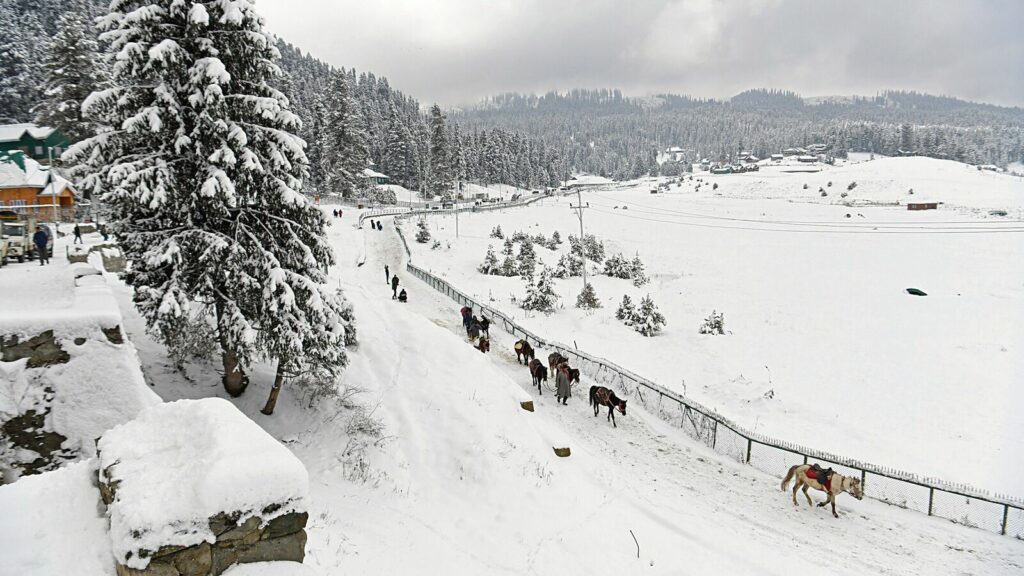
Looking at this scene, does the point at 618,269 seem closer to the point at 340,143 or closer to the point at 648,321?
the point at 648,321

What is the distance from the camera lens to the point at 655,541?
440 inches

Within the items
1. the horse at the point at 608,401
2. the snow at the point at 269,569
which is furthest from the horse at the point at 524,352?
the snow at the point at 269,569

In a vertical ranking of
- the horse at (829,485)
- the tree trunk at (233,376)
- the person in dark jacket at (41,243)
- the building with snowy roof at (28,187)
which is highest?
the building with snowy roof at (28,187)

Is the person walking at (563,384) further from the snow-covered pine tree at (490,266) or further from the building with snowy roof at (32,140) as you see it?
the building with snowy roof at (32,140)

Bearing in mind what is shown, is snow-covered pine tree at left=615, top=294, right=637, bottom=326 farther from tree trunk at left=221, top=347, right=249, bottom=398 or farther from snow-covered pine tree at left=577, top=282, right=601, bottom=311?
tree trunk at left=221, top=347, right=249, bottom=398

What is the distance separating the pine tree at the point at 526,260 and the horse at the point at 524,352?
20.9 m

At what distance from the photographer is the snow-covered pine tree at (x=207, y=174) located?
11.2 meters

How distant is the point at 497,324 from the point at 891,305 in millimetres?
26918

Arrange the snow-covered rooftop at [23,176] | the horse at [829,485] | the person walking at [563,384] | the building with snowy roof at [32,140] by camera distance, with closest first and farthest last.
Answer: the horse at [829,485] → the person walking at [563,384] → the snow-covered rooftop at [23,176] → the building with snowy roof at [32,140]

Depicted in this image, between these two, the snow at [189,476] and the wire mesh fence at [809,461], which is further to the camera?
the wire mesh fence at [809,461]

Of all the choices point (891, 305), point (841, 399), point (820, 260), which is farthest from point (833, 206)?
point (841, 399)

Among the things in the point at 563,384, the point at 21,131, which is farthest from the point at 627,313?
the point at 21,131

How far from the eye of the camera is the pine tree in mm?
44909

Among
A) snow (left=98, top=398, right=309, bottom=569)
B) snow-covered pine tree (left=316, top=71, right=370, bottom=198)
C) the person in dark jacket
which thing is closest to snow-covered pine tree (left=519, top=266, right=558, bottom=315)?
the person in dark jacket
